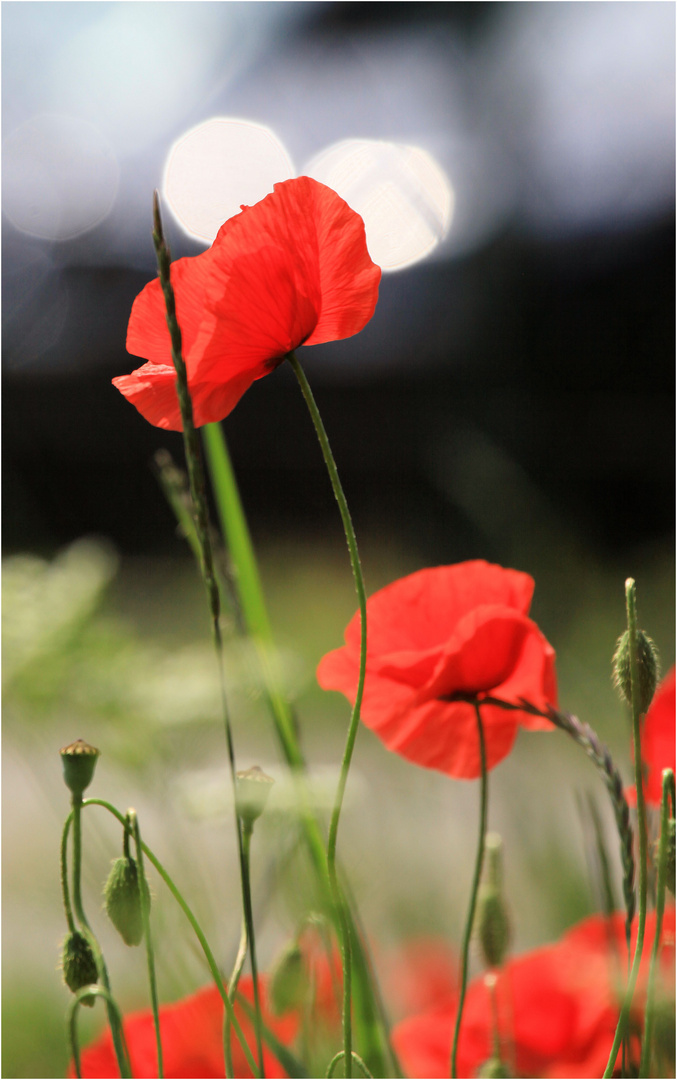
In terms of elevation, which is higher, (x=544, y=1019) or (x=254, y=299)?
(x=254, y=299)

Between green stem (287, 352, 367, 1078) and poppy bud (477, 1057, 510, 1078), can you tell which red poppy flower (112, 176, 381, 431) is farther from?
poppy bud (477, 1057, 510, 1078)

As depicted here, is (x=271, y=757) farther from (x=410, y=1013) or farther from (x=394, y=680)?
(x=394, y=680)

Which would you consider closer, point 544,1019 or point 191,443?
point 191,443

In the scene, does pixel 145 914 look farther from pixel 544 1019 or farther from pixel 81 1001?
pixel 544 1019

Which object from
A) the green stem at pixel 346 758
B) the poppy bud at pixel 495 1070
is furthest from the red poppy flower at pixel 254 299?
the poppy bud at pixel 495 1070

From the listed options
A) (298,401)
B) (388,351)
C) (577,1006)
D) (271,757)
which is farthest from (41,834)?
(388,351)

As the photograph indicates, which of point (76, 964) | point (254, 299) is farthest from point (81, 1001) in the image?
point (254, 299)

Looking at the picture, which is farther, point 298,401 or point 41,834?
point 298,401
